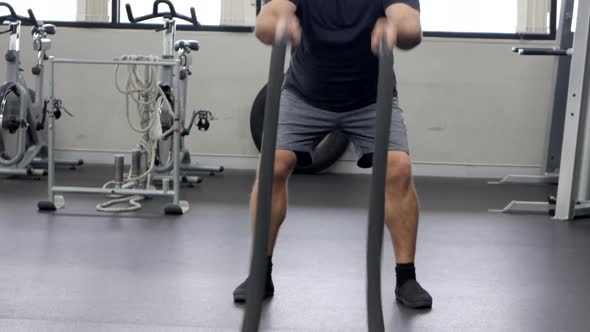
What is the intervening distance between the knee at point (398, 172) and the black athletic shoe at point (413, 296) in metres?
0.31

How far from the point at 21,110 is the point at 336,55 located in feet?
13.0

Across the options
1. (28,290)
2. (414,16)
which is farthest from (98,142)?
(414,16)

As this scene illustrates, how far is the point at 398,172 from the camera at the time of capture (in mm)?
2674

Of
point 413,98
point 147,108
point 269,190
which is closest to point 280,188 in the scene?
point 269,190

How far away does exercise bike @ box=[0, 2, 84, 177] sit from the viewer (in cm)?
608

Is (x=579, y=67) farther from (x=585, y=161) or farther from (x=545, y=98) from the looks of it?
(x=545, y=98)

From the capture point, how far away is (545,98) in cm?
705

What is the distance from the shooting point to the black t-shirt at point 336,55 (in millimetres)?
2574

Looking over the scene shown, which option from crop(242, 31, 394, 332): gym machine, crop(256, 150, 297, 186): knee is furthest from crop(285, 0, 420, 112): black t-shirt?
crop(242, 31, 394, 332): gym machine

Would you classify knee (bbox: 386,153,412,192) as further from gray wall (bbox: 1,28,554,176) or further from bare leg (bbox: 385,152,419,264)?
gray wall (bbox: 1,28,554,176)

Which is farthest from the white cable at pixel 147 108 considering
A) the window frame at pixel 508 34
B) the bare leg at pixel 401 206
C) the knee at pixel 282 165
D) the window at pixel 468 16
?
the window at pixel 468 16

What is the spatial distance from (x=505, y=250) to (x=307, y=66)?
62.5 inches

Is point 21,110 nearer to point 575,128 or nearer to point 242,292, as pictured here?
point 575,128

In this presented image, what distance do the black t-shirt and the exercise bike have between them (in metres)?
3.75
